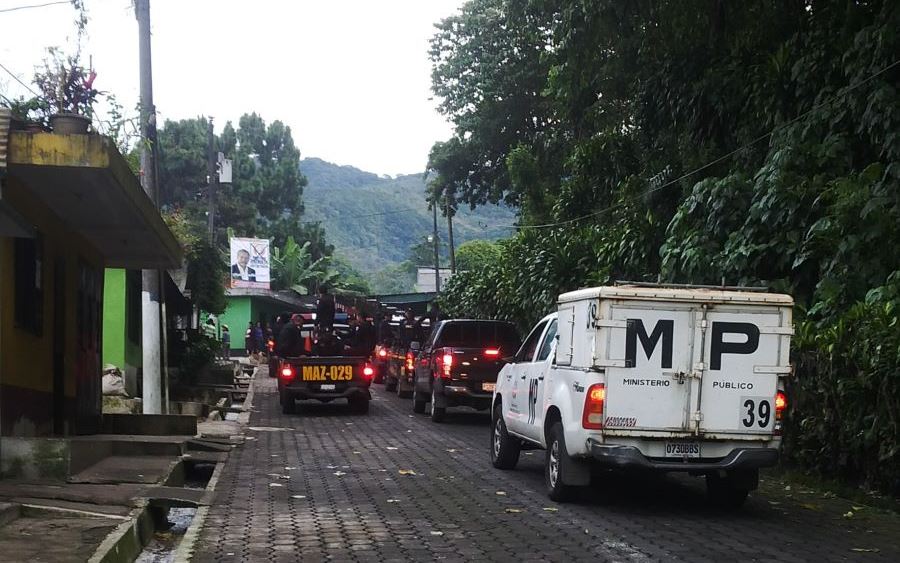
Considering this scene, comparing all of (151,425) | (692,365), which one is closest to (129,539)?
(692,365)

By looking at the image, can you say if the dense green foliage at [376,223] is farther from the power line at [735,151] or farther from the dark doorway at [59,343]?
the dark doorway at [59,343]

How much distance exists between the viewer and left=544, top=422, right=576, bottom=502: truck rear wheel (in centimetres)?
1006

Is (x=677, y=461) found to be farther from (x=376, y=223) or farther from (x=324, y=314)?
(x=376, y=223)

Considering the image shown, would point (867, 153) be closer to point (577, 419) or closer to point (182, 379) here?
point (577, 419)

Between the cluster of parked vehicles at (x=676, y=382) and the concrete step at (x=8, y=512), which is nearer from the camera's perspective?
the concrete step at (x=8, y=512)

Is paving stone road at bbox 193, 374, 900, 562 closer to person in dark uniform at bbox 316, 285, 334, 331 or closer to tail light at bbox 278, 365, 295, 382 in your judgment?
tail light at bbox 278, 365, 295, 382

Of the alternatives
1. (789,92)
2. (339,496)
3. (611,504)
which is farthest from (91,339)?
(789,92)

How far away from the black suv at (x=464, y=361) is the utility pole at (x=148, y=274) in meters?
5.05

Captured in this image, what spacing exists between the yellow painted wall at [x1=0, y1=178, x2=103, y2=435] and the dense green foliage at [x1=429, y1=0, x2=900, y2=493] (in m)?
8.97

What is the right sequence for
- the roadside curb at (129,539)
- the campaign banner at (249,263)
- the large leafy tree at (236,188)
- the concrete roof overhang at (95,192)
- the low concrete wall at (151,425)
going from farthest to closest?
the large leafy tree at (236,188), the campaign banner at (249,263), the low concrete wall at (151,425), the concrete roof overhang at (95,192), the roadside curb at (129,539)

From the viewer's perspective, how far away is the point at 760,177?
52.4 feet

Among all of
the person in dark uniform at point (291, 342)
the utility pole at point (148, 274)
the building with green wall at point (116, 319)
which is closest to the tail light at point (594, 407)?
the utility pole at point (148, 274)

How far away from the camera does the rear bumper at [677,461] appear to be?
9.38 m

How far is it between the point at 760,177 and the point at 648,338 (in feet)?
24.3
